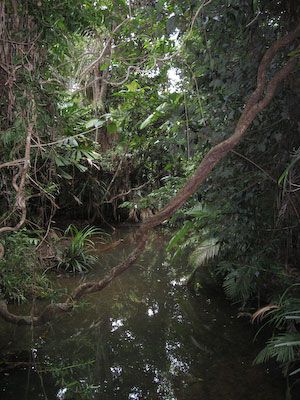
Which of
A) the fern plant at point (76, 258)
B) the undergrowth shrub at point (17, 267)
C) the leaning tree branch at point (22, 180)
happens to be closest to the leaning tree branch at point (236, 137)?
the leaning tree branch at point (22, 180)

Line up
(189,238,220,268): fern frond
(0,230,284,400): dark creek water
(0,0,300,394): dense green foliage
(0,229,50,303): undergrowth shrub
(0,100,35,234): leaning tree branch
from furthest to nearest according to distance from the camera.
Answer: (189,238,220,268): fern frond
(0,229,50,303): undergrowth shrub
(0,230,284,400): dark creek water
(0,0,300,394): dense green foliage
(0,100,35,234): leaning tree branch

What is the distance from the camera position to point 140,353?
3.62 m

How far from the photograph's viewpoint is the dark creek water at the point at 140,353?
3020 mm

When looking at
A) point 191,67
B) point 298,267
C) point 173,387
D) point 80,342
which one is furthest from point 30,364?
point 191,67

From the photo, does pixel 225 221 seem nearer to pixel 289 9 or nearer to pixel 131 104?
pixel 289 9

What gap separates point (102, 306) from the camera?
183 inches

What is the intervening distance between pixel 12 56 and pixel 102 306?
9.77 feet

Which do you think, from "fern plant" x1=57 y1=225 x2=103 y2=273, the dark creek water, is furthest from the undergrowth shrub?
"fern plant" x1=57 y1=225 x2=103 y2=273

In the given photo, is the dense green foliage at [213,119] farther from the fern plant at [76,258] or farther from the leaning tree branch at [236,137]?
the fern plant at [76,258]

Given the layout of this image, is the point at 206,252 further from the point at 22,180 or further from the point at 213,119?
the point at 22,180

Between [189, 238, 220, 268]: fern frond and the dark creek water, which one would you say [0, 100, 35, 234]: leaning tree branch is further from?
[189, 238, 220, 268]: fern frond

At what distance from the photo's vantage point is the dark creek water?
302cm

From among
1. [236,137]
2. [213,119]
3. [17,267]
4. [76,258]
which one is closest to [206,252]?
[213,119]

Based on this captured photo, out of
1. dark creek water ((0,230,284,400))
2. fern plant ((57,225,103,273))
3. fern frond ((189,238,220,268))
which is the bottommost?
dark creek water ((0,230,284,400))
